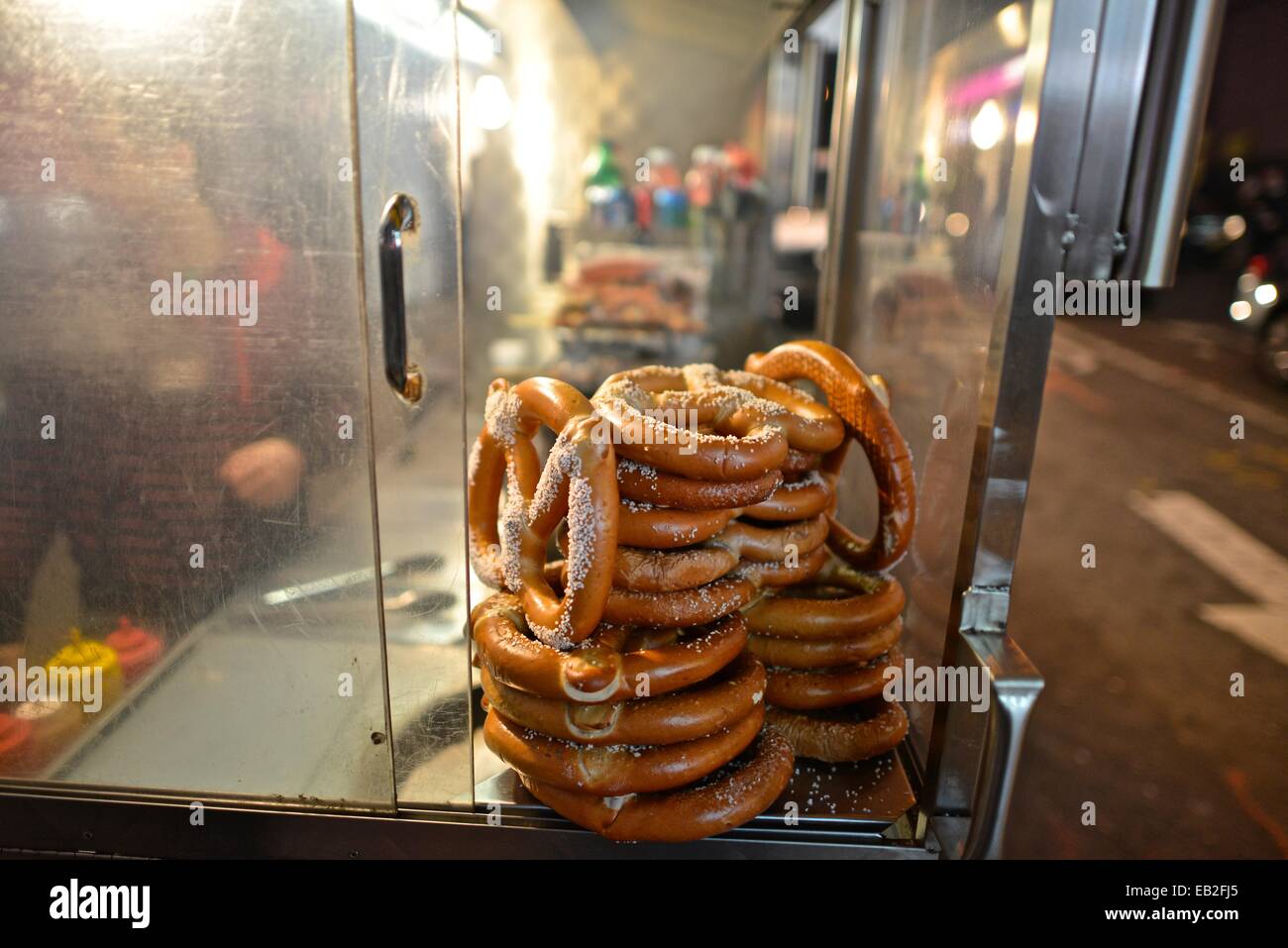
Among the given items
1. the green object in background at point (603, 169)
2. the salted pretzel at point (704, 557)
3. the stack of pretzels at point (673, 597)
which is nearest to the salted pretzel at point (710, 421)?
the stack of pretzels at point (673, 597)

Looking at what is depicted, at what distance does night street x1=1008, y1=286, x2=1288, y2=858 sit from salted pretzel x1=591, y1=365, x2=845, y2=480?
2.34 feet

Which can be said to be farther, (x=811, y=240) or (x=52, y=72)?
(x=811, y=240)

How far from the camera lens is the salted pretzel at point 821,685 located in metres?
1.55

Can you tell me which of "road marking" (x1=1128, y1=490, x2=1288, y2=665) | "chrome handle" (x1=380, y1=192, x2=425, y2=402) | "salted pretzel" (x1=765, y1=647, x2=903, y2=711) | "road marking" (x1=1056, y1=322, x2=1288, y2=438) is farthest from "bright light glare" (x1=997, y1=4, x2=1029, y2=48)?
"road marking" (x1=1056, y1=322, x2=1288, y2=438)

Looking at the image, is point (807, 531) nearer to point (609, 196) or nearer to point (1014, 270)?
point (1014, 270)

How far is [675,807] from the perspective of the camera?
130 cm

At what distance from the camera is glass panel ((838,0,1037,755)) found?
1.38 m

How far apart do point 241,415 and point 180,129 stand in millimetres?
441

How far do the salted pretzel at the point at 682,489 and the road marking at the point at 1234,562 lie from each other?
4.25 meters

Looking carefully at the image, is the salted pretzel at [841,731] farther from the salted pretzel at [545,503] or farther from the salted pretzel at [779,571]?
the salted pretzel at [545,503]

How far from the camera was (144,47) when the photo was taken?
1.24 m

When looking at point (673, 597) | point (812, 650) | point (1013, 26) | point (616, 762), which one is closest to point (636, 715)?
point (616, 762)

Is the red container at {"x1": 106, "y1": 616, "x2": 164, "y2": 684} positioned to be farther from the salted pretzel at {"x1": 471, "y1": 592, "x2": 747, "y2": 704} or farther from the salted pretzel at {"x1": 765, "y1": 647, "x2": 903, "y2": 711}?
the salted pretzel at {"x1": 765, "y1": 647, "x2": 903, "y2": 711}
